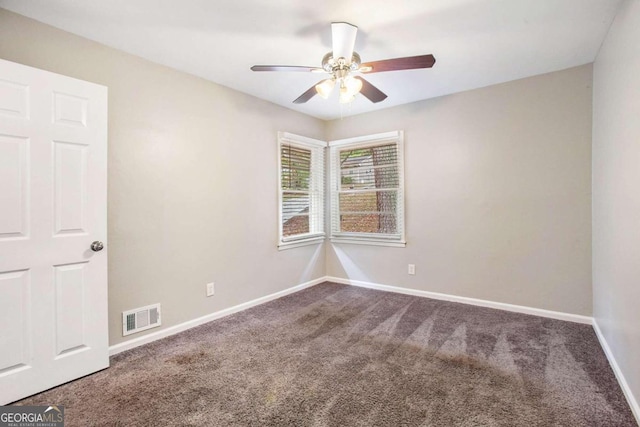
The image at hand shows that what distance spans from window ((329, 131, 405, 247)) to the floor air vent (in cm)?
258

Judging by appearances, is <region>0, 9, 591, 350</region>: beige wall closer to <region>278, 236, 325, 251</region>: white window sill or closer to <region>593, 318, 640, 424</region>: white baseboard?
<region>278, 236, 325, 251</region>: white window sill

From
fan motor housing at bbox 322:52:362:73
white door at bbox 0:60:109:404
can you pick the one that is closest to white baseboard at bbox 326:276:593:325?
fan motor housing at bbox 322:52:362:73

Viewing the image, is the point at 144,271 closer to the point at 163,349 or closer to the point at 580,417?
the point at 163,349

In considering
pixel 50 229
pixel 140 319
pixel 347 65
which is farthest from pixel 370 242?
pixel 50 229

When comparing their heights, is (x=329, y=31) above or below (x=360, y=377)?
above

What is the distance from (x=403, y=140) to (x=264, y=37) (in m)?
2.24

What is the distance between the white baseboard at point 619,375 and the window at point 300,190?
3.13 metres

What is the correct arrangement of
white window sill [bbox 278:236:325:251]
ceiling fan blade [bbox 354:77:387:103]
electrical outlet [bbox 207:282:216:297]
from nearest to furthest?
ceiling fan blade [bbox 354:77:387:103] → electrical outlet [bbox 207:282:216:297] → white window sill [bbox 278:236:325:251]

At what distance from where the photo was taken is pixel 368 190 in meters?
4.32

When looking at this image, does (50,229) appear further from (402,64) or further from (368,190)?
(368,190)

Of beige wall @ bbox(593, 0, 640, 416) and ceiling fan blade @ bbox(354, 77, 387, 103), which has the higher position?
ceiling fan blade @ bbox(354, 77, 387, 103)

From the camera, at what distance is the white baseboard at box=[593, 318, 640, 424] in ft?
5.55

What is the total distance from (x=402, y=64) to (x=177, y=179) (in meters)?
2.16

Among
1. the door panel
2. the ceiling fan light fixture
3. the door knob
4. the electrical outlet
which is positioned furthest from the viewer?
the electrical outlet
